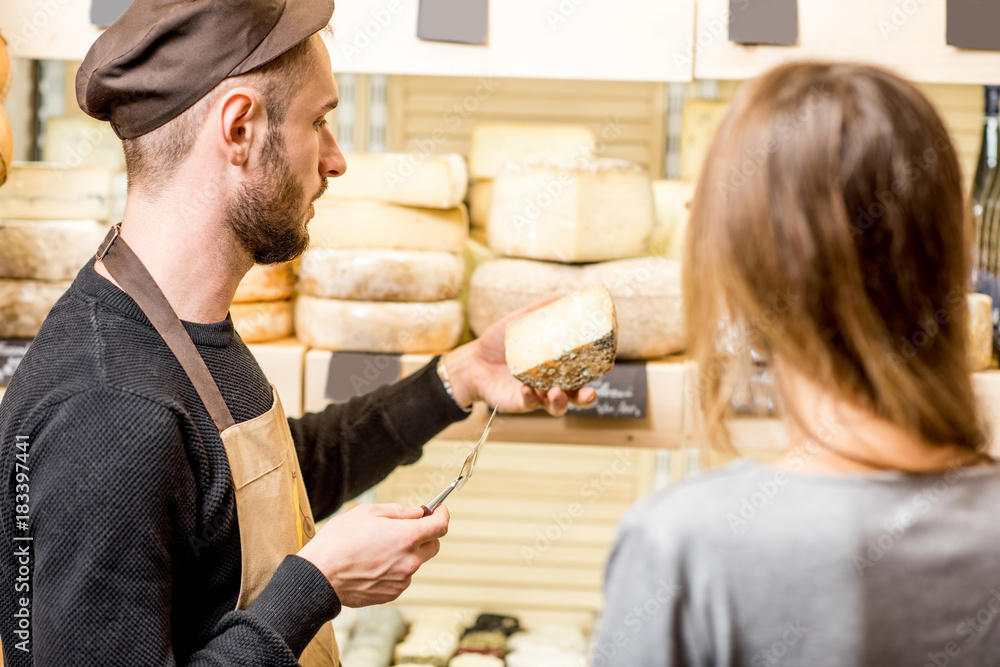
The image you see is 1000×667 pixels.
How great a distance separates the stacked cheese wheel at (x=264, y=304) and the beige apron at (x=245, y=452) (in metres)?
0.53

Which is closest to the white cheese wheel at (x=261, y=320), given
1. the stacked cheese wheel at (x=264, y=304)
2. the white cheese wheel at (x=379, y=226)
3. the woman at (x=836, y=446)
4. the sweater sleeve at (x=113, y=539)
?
the stacked cheese wheel at (x=264, y=304)

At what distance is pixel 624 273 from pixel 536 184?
235 millimetres

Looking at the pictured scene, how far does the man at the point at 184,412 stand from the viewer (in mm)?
891

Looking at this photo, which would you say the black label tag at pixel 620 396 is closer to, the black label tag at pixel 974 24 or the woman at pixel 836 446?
the black label tag at pixel 974 24

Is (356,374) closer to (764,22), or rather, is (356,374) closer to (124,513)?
(124,513)

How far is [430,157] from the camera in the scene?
167cm

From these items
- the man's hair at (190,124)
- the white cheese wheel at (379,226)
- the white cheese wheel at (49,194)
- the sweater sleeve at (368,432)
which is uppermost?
the man's hair at (190,124)

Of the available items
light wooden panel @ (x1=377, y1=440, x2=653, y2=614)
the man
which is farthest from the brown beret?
light wooden panel @ (x1=377, y1=440, x2=653, y2=614)

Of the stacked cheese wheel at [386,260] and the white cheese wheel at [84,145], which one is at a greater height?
the white cheese wheel at [84,145]

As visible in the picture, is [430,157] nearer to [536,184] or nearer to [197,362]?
[536,184]

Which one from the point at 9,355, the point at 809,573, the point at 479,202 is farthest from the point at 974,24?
the point at 9,355

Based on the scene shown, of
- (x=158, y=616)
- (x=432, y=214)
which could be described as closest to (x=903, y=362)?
(x=158, y=616)

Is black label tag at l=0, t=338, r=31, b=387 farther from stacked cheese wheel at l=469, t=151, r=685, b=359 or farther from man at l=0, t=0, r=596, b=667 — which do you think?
stacked cheese wheel at l=469, t=151, r=685, b=359

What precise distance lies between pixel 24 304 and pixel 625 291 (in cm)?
113
